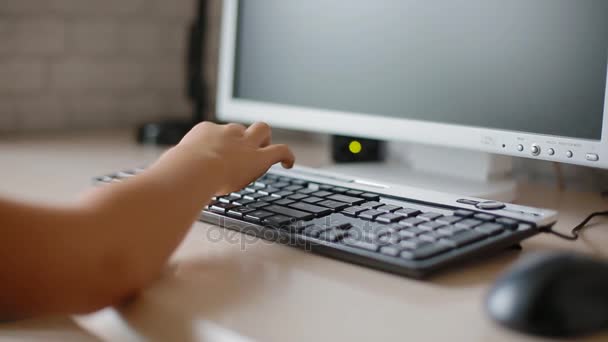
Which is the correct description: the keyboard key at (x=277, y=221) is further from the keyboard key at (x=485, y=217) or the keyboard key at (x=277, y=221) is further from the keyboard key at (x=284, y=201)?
the keyboard key at (x=485, y=217)

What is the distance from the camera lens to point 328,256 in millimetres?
639

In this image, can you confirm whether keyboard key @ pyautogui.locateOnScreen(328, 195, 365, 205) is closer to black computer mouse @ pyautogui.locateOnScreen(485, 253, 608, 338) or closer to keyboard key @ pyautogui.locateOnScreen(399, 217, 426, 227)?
keyboard key @ pyautogui.locateOnScreen(399, 217, 426, 227)

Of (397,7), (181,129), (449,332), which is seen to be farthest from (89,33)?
(449,332)

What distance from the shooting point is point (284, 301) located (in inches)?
21.1

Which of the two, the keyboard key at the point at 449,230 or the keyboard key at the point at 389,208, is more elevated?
the keyboard key at the point at 449,230

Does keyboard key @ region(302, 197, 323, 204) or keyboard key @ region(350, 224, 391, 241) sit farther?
keyboard key @ region(302, 197, 323, 204)

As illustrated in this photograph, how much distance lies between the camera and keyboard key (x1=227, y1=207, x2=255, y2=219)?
0.72 meters

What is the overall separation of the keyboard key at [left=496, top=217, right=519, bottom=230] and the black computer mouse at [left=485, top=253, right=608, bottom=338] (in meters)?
0.19

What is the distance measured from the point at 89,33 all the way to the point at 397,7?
0.75m

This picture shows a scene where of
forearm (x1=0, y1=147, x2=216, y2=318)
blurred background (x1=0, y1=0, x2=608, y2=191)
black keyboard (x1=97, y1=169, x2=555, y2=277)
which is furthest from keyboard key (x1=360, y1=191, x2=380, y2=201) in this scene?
blurred background (x1=0, y1=0, x2=608, y2=191)

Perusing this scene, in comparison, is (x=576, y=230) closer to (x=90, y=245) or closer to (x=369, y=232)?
(x=369, y=232)

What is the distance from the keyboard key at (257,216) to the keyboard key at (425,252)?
17cm

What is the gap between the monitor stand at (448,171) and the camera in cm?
91

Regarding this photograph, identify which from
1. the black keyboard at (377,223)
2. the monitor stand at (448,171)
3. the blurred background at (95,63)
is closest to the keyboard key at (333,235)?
the black keyboard at (377,223)
